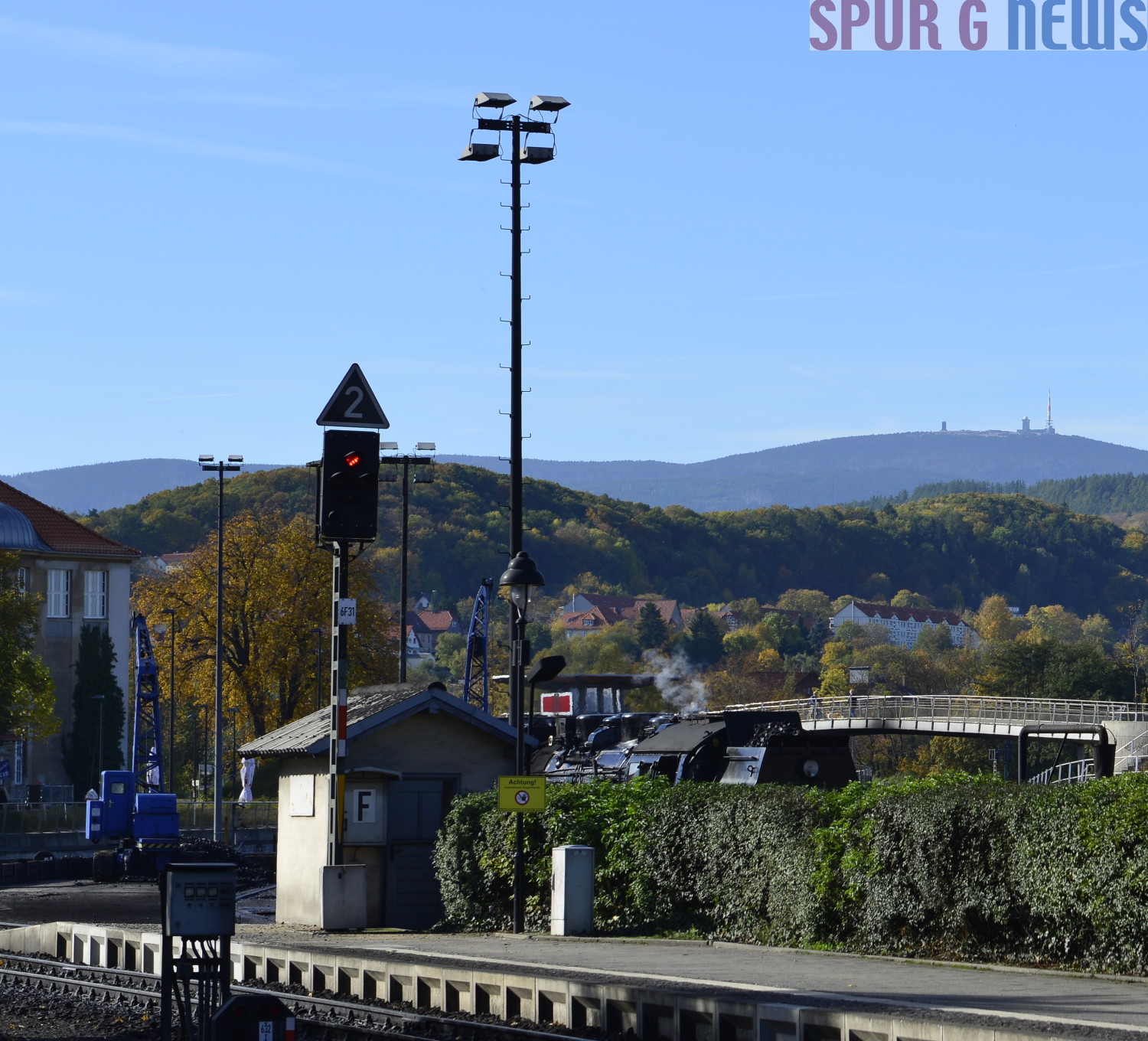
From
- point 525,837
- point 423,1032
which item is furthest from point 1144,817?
point 525,837

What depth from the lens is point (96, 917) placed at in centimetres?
3347

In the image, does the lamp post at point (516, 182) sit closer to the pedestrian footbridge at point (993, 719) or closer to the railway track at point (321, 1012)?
the railway track at point (321, 1012)

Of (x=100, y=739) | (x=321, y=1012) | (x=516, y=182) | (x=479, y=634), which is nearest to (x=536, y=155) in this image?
(x=516, y=182)

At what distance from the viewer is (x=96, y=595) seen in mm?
86625

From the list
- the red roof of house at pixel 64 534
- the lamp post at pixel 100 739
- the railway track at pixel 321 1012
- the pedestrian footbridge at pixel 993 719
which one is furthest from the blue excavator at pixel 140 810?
the pedestrian footbridge at pixel 993 719

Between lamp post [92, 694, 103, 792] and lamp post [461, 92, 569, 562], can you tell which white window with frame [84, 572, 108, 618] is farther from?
lamp post [461, 92, 569, 562]

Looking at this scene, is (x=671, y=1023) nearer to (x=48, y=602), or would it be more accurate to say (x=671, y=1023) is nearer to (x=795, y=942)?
(x=795, y=942)

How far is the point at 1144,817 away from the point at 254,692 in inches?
2747

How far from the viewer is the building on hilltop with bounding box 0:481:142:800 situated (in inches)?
3243

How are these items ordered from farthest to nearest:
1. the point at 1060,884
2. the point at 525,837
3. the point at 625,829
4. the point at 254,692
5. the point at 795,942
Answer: the point at 254,692 < the point at 525,837 < the point at 625,829 < the point at 795,942 < the point at 1060,884

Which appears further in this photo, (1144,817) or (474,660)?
(474,660)

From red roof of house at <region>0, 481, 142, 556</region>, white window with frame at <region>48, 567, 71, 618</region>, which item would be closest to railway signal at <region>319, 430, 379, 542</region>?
red roof of house at <region>0, 481, 142, 556</region>

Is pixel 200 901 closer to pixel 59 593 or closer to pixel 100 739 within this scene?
pixel 100 739

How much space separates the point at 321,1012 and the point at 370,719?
9864 mm
